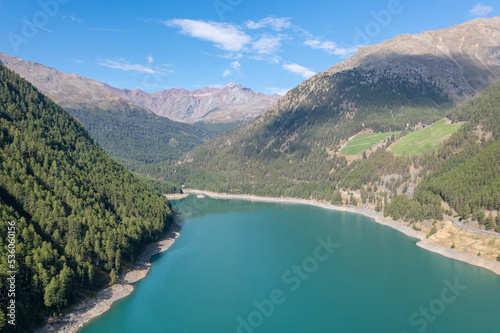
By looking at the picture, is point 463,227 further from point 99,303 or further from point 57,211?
point 57,211

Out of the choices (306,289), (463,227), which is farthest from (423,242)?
(306,289)

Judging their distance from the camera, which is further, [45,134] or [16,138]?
[45,134]

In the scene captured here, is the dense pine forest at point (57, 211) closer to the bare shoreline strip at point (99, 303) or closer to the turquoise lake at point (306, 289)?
the bare shoreline strip at point (99, 303)

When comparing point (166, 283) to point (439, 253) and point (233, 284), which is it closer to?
point (233, 284)

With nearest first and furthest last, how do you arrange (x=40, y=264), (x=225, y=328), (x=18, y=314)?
(x=18, y=314), (x=40, y=264), (x=225, y=328)

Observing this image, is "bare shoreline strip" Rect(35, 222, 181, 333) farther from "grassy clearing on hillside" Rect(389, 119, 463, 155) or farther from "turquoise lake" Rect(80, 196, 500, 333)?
"grassy clearing on hillside" Rect(389, 119, 463, 155)


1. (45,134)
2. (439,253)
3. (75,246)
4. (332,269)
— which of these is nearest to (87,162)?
(45,134)
